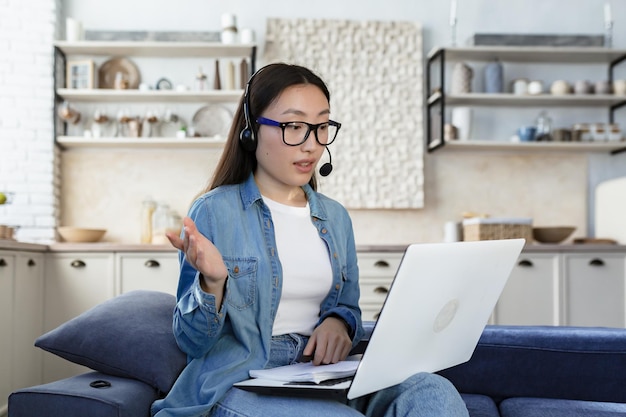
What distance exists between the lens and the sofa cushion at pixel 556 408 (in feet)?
5.89

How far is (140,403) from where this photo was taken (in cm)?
154

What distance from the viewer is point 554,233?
4.38 meters

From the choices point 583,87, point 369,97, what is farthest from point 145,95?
point 583,87

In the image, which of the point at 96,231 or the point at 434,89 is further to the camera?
the point at 434,89

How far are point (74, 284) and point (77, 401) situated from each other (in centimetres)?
265

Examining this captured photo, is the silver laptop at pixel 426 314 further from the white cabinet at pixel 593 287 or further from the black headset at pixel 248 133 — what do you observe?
the white cabinet at pixel 593 287

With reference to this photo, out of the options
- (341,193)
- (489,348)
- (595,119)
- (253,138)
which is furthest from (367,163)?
(253,138)

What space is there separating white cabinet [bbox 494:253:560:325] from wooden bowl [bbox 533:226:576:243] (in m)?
0.26

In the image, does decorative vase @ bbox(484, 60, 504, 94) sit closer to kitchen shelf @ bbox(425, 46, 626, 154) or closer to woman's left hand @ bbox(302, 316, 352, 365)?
kitchen shelf @ bbox(425, 46, 626, 154)

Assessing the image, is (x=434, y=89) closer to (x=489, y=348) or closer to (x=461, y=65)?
(x=461, y=65)

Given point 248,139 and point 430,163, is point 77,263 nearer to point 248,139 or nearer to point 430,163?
point 430,163

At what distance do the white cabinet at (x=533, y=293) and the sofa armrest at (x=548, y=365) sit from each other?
212 centimetres

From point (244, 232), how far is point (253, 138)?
225 millimetres

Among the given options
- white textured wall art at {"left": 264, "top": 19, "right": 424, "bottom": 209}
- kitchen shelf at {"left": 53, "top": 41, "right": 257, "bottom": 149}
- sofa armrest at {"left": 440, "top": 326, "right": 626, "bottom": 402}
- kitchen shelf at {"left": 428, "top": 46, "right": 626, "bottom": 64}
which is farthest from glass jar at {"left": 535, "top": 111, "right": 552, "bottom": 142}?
sofa armrest at {"left": 440, "top": 326, "right": 626, "bottom": 402}
